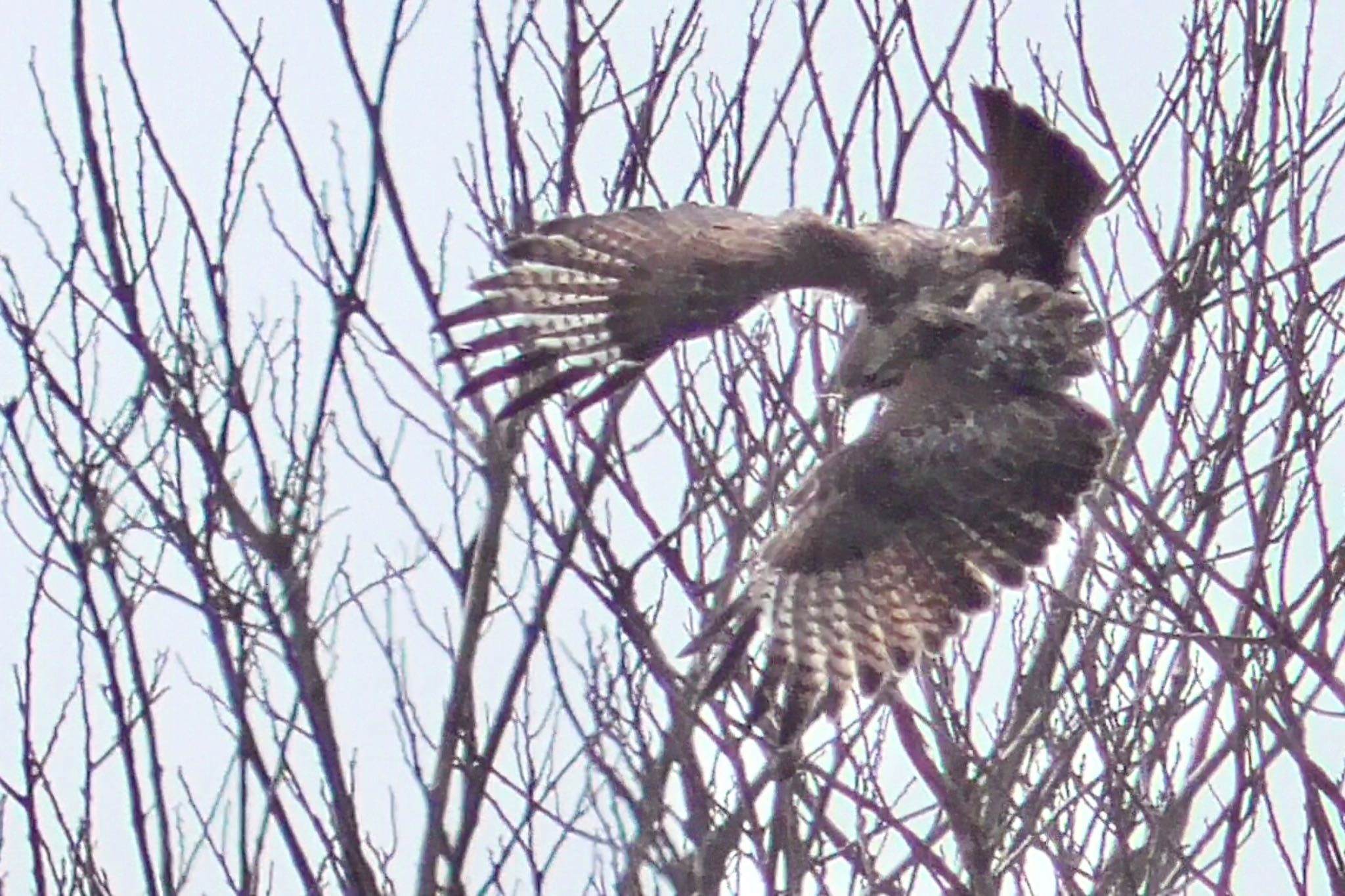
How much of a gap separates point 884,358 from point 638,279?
18.5 inches

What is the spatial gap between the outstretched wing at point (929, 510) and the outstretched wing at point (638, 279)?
11.2 inches

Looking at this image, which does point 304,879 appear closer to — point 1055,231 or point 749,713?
point 749,713

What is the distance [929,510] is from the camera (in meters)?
3.56

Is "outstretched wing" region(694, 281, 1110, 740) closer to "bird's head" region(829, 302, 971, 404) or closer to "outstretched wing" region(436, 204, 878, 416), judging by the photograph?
"bird's head" region(829, 302, 971, 404)

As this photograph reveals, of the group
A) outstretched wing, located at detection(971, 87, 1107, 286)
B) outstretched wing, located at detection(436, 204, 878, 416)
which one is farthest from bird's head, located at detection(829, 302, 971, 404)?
outstretched wing, located at detection(971, 87, 1107, 286)

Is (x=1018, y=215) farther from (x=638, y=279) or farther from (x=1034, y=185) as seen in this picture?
(x=638, y=279)

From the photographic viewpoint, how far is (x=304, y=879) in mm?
3426

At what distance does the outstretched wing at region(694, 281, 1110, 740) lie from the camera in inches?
130

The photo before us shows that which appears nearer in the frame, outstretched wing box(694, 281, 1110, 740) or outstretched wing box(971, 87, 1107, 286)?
outstretched wing box(694, 281, 1110, 740)

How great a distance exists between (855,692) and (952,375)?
0.61m

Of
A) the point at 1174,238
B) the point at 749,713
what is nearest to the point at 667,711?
the point at 749,713

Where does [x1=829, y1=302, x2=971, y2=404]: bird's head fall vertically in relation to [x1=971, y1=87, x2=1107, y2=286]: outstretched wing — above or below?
below

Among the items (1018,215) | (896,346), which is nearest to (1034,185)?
(1018,215)

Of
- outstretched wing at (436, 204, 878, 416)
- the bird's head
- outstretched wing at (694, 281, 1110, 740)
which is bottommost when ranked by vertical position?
outstretched wing at (694, 281, 1110, 740)
